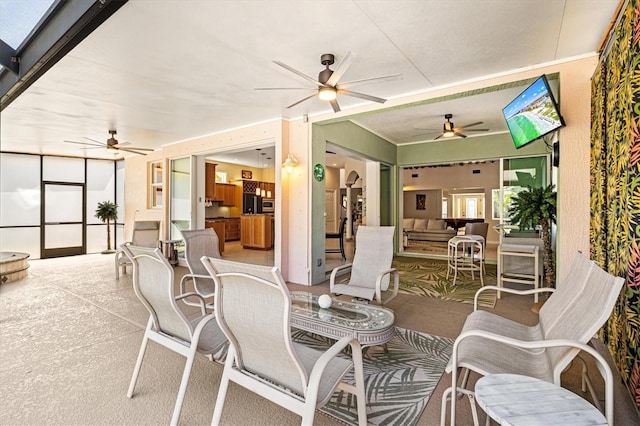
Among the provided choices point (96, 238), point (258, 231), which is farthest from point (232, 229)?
point (96, 238)

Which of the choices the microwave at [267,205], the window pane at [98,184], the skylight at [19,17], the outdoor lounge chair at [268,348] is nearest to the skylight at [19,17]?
the skylight at [19,17]

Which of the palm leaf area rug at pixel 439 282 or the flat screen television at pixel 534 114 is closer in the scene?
the flat screen television at pixel 534 114

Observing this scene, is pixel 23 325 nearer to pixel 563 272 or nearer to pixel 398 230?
pixel 563 272

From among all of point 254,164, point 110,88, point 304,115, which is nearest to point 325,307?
point 304,115

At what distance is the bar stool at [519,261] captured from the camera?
4.33 metres

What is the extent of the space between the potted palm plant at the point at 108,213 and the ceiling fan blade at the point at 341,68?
8.36 m

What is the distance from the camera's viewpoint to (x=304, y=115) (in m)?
5.12

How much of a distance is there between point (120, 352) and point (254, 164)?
378 inches

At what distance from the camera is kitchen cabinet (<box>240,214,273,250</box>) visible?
9469 millimetres

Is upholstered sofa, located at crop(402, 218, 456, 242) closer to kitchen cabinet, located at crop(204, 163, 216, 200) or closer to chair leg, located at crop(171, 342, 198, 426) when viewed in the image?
kitchen cabinet, located at crop(204, 163, 216, 200)

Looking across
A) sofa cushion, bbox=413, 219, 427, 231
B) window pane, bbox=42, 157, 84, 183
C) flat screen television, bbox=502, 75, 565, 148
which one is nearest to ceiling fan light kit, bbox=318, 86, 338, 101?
flat screen television, bbox=502, 75, 565, 148

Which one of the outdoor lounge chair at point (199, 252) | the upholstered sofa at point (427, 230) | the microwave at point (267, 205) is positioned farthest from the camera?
the microwave at point (267, 205)

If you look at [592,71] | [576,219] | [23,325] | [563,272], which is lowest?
[23,325]

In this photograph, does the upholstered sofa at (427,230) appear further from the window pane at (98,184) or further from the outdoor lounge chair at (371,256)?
the window pane at (98,184)
